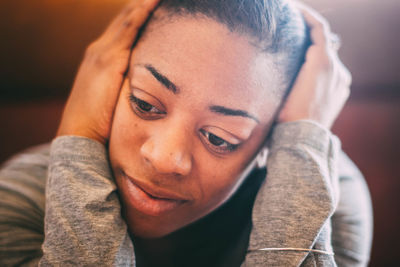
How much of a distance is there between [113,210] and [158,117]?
20 centimetres

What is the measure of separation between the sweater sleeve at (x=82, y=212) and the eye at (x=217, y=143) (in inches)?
8.4

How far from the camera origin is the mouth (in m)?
0.61

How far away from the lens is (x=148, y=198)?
61 centimetres

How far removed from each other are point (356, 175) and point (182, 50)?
26.8 inches

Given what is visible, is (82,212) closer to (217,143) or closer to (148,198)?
(148,198)

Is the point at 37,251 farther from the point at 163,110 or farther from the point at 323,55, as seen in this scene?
the point at 323,55

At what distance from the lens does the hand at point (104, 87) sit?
66cm

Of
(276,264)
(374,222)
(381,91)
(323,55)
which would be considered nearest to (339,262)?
(276,264)

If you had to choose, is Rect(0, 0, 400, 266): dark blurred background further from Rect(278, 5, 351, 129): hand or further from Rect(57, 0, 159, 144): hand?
Rect(57, 0, 159, 144): hand

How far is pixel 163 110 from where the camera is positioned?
58 cm

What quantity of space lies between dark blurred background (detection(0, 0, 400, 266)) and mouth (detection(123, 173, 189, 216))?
0.86 m

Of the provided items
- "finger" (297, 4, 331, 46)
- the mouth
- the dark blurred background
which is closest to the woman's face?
the mouth

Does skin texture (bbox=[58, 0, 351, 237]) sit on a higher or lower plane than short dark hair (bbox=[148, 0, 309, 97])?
lower

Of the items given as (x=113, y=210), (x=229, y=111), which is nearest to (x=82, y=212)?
(x=113, y=210)
